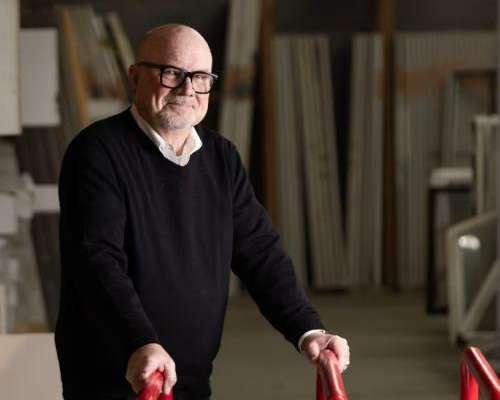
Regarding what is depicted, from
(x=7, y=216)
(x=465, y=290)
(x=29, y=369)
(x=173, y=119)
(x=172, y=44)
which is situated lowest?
(x=465, y=290)

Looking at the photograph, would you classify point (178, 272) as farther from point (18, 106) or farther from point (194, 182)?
point (18, 106)

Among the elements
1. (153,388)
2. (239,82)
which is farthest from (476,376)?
(239,82)

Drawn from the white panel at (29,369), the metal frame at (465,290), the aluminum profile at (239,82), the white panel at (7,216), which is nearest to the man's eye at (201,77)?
the white panel at (29,369)

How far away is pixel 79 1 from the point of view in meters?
8.69

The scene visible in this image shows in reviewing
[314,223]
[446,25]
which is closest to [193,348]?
[314,223]

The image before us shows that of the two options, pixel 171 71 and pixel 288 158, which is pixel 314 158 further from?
pixel 171 71

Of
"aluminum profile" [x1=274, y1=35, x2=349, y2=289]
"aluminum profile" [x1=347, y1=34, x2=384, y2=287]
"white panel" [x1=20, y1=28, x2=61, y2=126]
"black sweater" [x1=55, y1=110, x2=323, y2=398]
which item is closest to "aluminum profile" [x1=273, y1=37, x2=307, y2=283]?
"aluminum profile" [x1=274, y1=35, x2=349, y2=289]

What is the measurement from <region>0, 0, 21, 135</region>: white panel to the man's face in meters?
2.27

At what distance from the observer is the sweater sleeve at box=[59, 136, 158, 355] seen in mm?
2078

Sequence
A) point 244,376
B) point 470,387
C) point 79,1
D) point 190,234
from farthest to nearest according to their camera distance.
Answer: point 79,1 → point 244,376 → point 190,234 → point 470,387

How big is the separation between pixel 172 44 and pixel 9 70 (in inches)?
95.4

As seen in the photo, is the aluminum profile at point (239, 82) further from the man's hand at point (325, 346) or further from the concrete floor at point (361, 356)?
the man's hand at point (325, 346)

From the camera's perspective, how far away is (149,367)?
74.4 inches

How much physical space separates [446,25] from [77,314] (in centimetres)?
707
